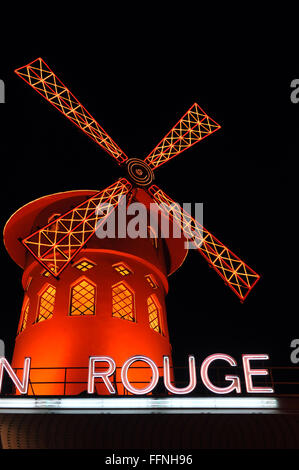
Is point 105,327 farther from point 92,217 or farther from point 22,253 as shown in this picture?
point 22,253

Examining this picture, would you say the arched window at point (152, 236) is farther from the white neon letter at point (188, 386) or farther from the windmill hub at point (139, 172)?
the white neon letter at point (188, 386)

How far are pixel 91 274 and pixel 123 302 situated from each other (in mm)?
744

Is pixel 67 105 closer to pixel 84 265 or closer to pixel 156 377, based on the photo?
pixel 84 265

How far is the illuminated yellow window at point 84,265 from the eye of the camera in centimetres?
858

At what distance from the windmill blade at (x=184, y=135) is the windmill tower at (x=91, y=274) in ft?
0.23

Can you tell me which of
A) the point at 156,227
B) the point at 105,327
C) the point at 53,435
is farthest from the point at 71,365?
the point at 156,227

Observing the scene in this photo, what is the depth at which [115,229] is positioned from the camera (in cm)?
907

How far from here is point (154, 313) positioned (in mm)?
9039

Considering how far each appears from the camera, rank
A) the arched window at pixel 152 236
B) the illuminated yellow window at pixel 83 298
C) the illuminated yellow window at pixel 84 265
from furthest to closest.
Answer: the arched window at pixel 152 236, the illuminated yellow window at pixel 84 265, the illuminated yellow window at pixel 83 298

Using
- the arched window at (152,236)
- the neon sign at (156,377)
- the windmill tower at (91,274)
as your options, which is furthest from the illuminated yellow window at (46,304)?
the arched window at (152,236)

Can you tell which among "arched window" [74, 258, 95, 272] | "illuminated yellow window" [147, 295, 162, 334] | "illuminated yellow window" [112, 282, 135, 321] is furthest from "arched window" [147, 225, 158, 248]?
"arched window" [74, 258, 95, 272]

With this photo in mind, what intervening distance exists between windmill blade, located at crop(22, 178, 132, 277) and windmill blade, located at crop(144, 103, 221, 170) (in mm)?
1473

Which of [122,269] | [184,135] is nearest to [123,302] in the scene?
[122,269]

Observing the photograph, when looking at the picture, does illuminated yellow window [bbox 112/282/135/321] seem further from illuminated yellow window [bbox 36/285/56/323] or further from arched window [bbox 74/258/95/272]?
illuminated yellow window [bbox 36/285/56/323]
